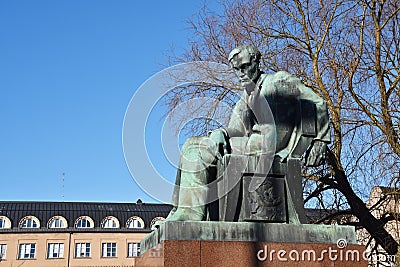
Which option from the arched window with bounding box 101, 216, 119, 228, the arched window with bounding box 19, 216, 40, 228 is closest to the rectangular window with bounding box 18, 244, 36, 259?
the arched window with bounding box 19, 216, 40, 228

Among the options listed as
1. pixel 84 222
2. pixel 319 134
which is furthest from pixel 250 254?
pixel 84 222

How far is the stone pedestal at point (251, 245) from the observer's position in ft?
17.6

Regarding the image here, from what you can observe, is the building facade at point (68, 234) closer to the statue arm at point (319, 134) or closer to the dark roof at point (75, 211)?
the dark roof at point (75, 211)

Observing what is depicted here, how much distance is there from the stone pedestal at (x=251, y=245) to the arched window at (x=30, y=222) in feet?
166

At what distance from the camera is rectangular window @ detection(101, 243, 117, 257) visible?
180 ft

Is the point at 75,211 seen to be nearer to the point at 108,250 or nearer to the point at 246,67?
the point at 108,250

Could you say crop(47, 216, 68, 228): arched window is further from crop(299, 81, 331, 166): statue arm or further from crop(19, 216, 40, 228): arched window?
crop(299, 81, 331, 166): statue arm

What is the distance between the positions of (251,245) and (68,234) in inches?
2004

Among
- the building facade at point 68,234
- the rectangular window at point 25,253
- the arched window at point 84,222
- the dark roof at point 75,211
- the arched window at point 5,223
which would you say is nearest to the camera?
the arched window at point 5,223

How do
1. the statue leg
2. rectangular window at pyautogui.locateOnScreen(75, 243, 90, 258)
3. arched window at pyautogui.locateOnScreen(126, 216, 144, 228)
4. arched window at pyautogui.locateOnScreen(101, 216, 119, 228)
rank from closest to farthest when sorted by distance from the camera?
the statue leg, rectangular window at pyautogui.locateOnScreen(75, 243, 90, 258), arched window at pyautogui.locateOnScreen(101, 216, 119, 228), arched window at pyautogui.locateOnScreen(126, 216, 144, 228)

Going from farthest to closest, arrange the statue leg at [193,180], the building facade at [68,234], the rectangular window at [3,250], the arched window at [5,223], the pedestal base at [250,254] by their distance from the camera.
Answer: the building facade at [68,234], the arched window at [5,223], the rectangular window at [3,250], the statue leg at [193,180], the pedestal base at [250,254]

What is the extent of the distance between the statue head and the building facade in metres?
48.1

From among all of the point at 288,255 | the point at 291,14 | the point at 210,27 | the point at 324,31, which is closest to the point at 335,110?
the point at 324,31

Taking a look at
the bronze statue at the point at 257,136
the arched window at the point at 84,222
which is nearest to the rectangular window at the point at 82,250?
the arched window at the point at 84,222
